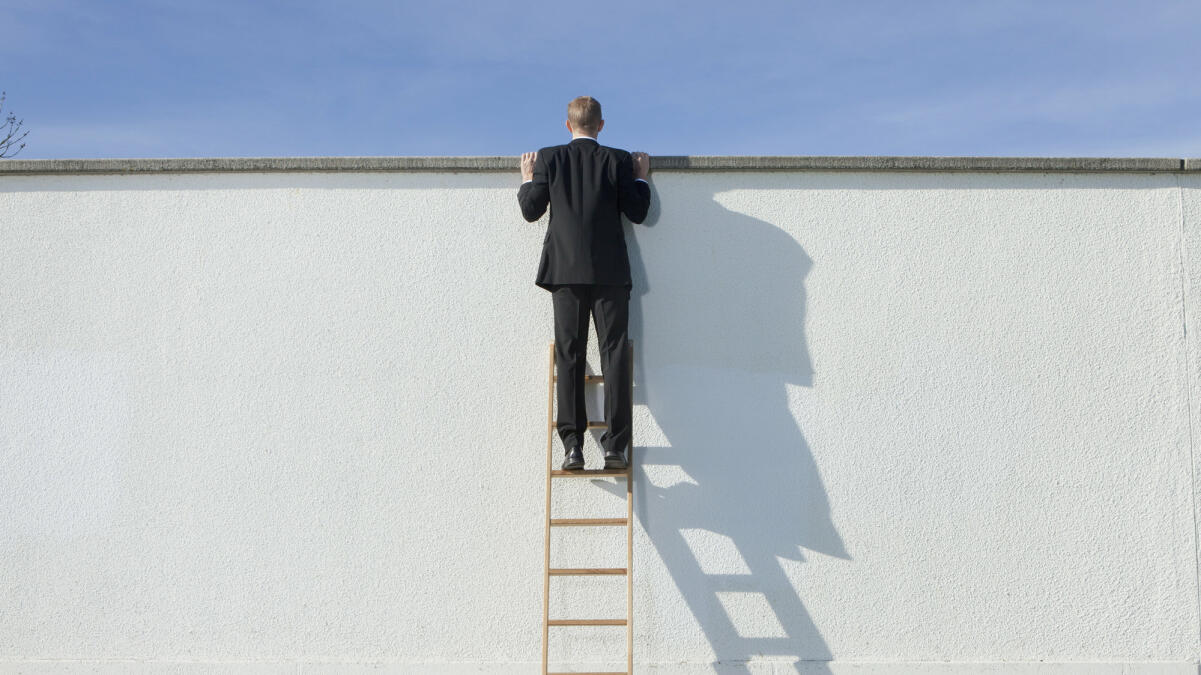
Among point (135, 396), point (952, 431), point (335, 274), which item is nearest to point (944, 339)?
point (952, 431)

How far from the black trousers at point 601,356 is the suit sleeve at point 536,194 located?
36 cm

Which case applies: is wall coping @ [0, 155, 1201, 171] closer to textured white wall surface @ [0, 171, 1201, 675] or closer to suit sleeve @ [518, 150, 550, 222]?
textured white wall surface @ [0, 171, 1201, 675]

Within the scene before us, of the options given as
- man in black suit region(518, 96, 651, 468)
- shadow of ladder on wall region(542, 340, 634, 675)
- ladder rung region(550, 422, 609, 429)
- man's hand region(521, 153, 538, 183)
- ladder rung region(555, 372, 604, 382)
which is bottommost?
shadow of ladder on wall region(542, 340, 634, 675)

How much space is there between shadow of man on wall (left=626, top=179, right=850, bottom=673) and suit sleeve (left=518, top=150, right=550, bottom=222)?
47 centimetres

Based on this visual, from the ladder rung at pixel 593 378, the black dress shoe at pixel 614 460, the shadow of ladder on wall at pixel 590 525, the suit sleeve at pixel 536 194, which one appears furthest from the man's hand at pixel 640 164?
the black dress shoe at pixel 614 460

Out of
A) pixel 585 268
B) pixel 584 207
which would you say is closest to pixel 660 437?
pixel 585 268

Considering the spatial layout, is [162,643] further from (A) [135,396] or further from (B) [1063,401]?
(B) [1063,401]

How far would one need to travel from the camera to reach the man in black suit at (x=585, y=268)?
13.4 feet

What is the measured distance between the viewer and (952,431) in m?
4.36

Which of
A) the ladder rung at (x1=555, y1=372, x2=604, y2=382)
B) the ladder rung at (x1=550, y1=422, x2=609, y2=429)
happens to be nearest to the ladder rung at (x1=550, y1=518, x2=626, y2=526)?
the ladder rung at (x1=550, y1=422, x2=609, y2=429)

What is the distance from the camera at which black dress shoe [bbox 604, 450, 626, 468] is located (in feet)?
13.4

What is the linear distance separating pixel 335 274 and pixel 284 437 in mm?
825

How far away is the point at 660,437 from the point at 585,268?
2.93ft

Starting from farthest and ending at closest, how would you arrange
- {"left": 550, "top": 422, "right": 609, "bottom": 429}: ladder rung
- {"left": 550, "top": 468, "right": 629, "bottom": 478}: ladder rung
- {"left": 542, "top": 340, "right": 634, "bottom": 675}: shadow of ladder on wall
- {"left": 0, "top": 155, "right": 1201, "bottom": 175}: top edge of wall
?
{"left": 0, "top": 155, "right": 1201, "bottom": 175}: top edge of wall, {"left": 550, "top": 422, "right": 609, "bottom": 429}: ladder rung, {"left": 550, "top": 468, "right": 629, "bottom": 478}: ladder rung, {"left": 542, "top": 340, "right": 634, "bottom": 675}: shadow of ladder on wall
